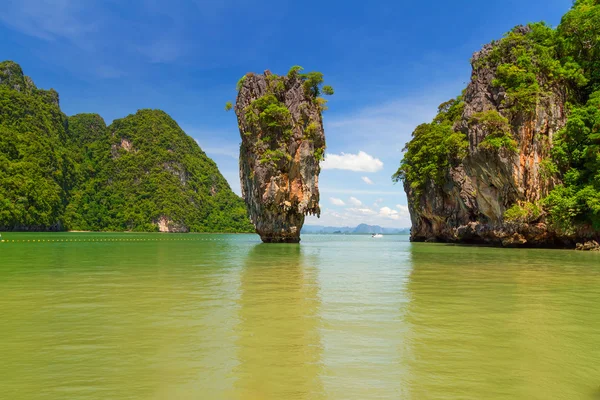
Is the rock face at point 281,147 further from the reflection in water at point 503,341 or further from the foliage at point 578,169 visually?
the reflection in water at point 503,341

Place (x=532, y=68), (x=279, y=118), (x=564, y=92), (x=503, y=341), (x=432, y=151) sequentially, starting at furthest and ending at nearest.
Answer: (x=432, y=151) < (x=279, y=118) < (x=564, y=92) < (x=532, y=68) < (x=503, y=341)

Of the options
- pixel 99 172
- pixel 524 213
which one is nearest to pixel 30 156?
pixel 99 172

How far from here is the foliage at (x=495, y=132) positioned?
97.9ft

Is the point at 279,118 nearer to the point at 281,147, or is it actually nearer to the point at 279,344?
the point at 281,147

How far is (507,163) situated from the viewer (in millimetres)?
30250

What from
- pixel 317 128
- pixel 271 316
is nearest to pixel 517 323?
pixel 271 316

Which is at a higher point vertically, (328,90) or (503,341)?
(328,90)

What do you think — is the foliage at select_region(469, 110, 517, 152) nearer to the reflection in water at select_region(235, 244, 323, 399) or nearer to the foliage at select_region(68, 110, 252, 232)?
the reflection in water at select_region(235, 244, 323, 399)

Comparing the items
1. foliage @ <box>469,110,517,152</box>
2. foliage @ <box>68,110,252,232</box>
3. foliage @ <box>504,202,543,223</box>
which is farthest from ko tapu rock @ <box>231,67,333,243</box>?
foliage @ <box>68,110,252,232</box>

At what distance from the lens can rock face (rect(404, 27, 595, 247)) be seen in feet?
98.2

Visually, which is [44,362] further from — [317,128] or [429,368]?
[317,128]

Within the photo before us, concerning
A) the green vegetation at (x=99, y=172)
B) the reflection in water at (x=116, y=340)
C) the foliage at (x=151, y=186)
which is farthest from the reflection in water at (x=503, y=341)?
the foliage at (x=151, y=186)

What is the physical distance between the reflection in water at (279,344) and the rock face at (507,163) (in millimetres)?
26059

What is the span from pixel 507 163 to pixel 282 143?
19.5 meters
